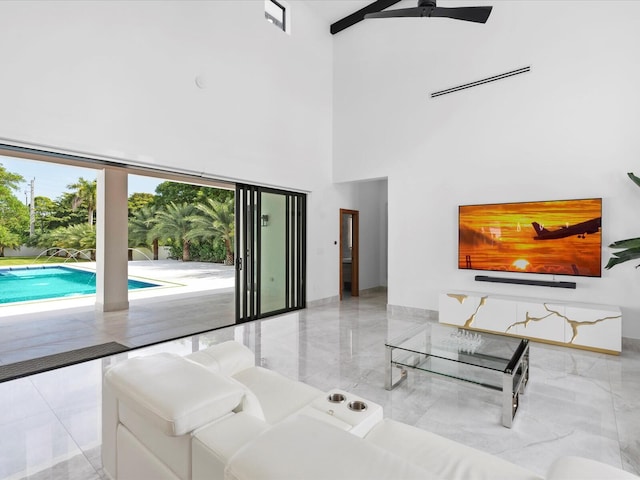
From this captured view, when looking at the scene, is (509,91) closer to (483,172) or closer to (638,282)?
(483,172)

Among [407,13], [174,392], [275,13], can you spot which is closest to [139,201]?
[275,13]

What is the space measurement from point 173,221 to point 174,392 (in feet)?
45.6

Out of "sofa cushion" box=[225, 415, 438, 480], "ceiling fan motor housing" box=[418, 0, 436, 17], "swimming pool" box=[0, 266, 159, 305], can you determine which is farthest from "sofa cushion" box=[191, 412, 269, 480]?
"swimming pool" box=[0, 266, 159, 305]

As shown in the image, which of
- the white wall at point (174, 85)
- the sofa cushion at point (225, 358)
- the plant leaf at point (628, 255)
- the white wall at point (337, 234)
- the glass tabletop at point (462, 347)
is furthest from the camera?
the white wall at point (337, 234)

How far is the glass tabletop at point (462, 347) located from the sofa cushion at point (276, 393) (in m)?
1.24

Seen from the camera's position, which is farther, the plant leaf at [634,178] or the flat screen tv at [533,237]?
the flat screen tv at [533,237]

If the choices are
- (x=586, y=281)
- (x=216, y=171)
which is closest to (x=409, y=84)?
(x=216, y=171)

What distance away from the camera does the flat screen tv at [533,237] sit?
14.9ft

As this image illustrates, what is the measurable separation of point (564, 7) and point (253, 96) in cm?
458

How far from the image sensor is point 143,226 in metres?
13.9

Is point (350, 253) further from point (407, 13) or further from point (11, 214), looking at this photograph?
point (11, 214)

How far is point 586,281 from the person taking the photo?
15.1ft

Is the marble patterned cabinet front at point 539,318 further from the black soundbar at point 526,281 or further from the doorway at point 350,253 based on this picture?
the doorway at point 350,253

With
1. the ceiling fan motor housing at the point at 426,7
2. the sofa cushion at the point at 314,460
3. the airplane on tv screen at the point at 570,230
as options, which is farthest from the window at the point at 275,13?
the sofa cushion at the point at 314,460
